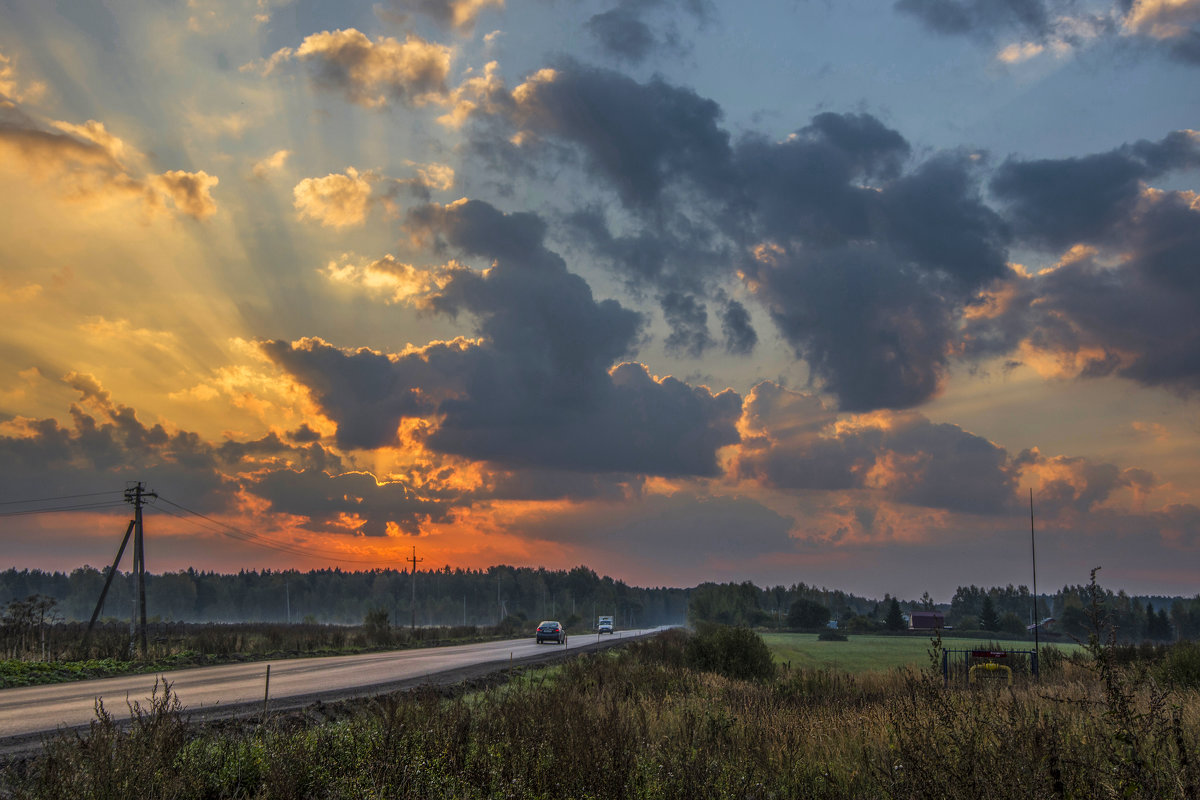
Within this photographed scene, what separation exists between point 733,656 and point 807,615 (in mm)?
125935

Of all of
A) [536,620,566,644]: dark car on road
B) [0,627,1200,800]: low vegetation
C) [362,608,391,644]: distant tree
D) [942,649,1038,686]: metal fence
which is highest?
[0,627,1200,800]: low vegetation

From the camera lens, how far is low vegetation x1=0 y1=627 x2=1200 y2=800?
6.96m

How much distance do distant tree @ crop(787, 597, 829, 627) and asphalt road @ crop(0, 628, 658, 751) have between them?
410ft

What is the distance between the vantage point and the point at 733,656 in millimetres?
31391

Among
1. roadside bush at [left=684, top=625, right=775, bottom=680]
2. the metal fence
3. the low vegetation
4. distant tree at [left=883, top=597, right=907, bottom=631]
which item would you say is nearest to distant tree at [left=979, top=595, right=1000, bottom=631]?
distant tree at [left=883, top=597, right=907, bottom=631]

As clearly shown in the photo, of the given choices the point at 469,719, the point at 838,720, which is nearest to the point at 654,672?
the point at 838,720

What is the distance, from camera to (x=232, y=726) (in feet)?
43.0

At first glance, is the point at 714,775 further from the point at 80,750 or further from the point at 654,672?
the point at 654,672

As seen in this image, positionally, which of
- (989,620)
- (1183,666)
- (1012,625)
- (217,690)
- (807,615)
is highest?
(217,690)

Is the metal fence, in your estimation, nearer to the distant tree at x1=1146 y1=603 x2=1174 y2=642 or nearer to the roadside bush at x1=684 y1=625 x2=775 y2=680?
A: the roadside bush at x1=684 y1=625 x2=775 y2=680

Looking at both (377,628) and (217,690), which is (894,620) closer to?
(377,628)

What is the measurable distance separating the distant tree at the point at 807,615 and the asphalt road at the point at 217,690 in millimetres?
124855

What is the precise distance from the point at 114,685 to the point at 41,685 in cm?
366

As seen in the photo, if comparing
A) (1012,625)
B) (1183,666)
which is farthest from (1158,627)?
(1183,666)
